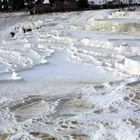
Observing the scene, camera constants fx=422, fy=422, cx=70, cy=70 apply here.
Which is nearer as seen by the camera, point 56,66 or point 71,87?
point 71,87

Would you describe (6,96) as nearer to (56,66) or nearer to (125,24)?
(56,66)

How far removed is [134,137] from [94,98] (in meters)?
1.60

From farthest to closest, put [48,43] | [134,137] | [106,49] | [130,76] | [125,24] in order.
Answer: [125,24], [48,43], [106,49], [130,76], [134,137]

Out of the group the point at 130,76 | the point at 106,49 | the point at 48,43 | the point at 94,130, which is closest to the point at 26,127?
the point at 94,130

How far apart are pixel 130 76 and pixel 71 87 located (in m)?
0.97

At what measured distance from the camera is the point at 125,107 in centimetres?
498

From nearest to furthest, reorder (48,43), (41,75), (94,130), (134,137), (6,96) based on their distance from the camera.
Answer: (134,137)
(94,130)
(6,96)
(41,75)
(48,43)

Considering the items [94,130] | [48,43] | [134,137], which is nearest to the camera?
[134,137]

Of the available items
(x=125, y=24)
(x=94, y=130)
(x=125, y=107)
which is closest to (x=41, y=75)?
(x=125, y=107)

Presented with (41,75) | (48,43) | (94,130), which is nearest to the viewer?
(94,130)

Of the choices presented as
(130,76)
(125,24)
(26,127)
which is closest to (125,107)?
(26,127)

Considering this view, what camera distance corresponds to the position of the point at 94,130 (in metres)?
4.31

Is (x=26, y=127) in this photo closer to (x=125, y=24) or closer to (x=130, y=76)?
(x=130, y=76)

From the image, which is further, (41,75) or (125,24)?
(125,24)
